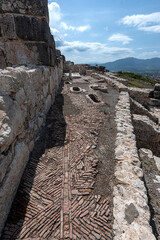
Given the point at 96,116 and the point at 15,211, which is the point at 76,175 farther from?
the point at 96,116

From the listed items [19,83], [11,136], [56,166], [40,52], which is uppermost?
[40,52]

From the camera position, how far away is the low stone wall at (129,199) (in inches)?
Result: 75.5

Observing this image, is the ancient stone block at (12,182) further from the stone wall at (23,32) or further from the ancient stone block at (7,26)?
the ancient stone block at (7,26)

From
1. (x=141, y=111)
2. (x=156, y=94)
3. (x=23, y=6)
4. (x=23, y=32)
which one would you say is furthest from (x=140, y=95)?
(x=23, y=6)

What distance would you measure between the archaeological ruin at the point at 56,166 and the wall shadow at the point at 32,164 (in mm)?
13

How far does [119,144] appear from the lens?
12.9 ft

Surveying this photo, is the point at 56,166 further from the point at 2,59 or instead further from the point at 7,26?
the point at 7,26

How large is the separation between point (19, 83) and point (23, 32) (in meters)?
2.51

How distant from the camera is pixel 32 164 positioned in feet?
9.89

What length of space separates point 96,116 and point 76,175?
10.6 feet

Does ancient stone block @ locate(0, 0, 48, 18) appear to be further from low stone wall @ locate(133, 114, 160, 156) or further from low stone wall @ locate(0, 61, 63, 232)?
low stone wall @ locate(133, 114, 160, 156)

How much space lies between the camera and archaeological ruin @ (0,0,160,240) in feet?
6.46

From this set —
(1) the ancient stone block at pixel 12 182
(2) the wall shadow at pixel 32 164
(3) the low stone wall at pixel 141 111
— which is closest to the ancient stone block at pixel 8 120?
(1) the ancient stone block at pixel 12 182

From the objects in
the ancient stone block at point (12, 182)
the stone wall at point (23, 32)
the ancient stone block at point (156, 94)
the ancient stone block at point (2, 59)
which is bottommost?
the ancient stone block at point (12, 182)
